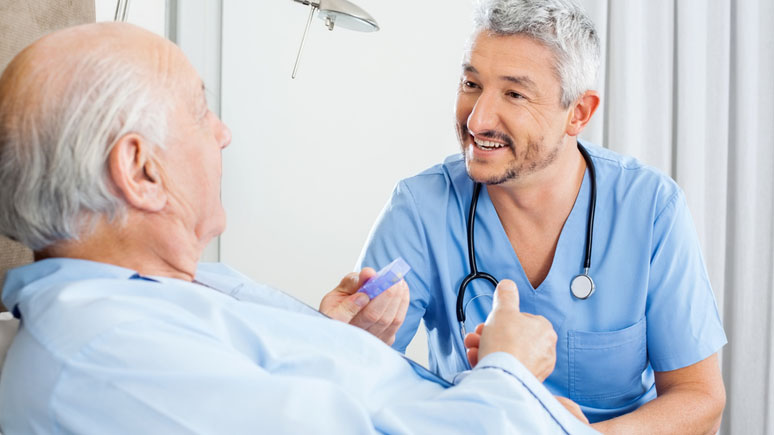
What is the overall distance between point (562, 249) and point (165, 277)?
81cm

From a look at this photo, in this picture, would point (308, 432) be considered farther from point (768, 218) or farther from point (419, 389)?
point (768, 218)

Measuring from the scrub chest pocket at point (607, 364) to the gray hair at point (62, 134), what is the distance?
0.93m

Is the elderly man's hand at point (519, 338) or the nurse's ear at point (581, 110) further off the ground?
the nurse's ear at point (581, 110)

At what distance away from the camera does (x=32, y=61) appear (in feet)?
2.63

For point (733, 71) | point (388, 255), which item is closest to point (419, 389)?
point (388, 255)

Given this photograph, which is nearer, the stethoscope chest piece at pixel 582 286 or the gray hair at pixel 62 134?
the gray hair at pixel 62 134

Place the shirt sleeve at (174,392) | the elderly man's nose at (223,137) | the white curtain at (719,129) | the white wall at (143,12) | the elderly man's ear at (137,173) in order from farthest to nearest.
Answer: the white curtain at (719,129) < the white wall at (143,12) < the elderly man's nose at (223,137) < the elderly man's ear at (137,173) < the shirt sleeve at (174,392)

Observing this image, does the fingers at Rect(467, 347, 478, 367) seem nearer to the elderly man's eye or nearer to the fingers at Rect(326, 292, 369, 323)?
the fingers at Rect(326, 292, 369, 323)

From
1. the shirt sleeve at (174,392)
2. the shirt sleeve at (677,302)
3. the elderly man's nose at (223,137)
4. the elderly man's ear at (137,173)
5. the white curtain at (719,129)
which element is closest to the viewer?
the shirt sleeve at (174,392)

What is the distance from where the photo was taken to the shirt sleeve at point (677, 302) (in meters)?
1.35

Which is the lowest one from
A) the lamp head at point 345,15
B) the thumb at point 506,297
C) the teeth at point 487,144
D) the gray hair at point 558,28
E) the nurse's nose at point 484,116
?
the thumb at point 506,297

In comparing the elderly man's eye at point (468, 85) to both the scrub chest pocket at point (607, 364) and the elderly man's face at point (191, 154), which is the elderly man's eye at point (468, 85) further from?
the elderly man's face at point (191, 154)

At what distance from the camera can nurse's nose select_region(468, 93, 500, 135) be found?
1362mm

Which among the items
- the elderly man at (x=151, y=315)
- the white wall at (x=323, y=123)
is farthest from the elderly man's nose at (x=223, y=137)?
the white wall at (x=323, y=123)
